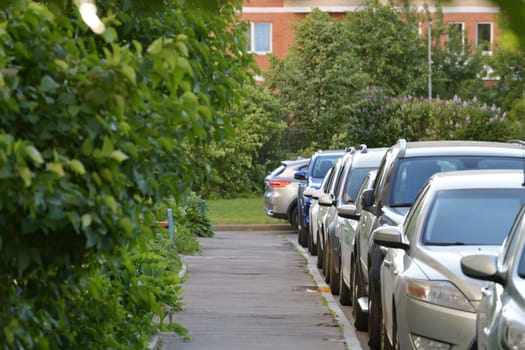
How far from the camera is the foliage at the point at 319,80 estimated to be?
49156mm

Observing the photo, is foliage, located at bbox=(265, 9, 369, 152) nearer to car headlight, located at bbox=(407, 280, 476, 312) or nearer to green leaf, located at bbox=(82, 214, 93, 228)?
car headlight, located at bbox=(407, 280, 476, 312)

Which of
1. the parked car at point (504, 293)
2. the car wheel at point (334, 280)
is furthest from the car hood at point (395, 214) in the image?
the car wheel at point (334, 280)

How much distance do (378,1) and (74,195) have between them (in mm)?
2872

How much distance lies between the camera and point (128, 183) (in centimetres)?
575

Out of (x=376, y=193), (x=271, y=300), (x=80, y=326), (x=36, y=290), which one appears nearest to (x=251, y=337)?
(x=376, y=193)

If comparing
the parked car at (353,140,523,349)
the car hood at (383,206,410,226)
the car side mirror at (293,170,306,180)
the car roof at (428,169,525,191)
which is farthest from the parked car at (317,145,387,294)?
the car side mirror at (293,170,306,180)

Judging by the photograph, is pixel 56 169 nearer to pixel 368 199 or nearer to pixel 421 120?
pixel 368 199

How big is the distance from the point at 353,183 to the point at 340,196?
0.26m

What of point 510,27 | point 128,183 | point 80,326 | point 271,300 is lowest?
point 271,300

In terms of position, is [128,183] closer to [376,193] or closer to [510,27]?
[510,27]

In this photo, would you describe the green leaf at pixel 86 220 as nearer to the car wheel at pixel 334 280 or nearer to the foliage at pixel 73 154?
the foliage at pixel 73 154

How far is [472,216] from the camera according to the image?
30.3 ft

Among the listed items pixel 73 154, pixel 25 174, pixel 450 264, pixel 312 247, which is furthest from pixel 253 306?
pixel 25 174

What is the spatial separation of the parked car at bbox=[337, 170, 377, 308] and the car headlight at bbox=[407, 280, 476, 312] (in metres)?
4.40
